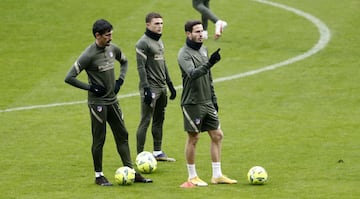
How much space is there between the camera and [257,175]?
49.8 feet

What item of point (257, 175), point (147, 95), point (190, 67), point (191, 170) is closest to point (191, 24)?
point (190, 67)

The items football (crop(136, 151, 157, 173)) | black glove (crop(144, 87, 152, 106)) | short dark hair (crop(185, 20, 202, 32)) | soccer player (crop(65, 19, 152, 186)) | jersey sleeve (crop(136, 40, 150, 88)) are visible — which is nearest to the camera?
short dark hair (crop(185, 20, 202, 32))

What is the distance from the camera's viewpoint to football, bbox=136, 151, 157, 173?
16.4 meters

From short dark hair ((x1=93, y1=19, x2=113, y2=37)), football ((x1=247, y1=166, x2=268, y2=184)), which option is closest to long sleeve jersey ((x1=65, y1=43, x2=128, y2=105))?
short dark hair ((x1=93, y1=19, x2=113, y2=37))

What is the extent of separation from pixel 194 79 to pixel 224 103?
24.8 feet

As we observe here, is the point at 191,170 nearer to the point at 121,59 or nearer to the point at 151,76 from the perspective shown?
the point at 121,59

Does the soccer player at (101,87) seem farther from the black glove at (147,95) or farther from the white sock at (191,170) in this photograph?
the black glove at (147,95)

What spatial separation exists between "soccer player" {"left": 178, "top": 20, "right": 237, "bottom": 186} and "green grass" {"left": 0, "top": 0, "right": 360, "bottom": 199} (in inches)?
15.5

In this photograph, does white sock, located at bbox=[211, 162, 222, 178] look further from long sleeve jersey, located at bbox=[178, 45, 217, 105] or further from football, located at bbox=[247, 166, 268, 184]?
long sleeve jersey, located at bbox=[178, 45, 217, 105]

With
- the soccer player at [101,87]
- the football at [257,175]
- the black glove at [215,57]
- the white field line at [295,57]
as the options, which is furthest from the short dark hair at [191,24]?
the white field line at [295,57]

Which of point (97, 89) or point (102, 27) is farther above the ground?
point (102, 27)

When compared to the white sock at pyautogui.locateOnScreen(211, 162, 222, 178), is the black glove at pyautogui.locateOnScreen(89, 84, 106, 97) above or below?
above

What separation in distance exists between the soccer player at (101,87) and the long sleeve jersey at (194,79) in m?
1.15

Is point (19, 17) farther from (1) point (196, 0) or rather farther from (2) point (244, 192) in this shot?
(2) point (244, 192)
